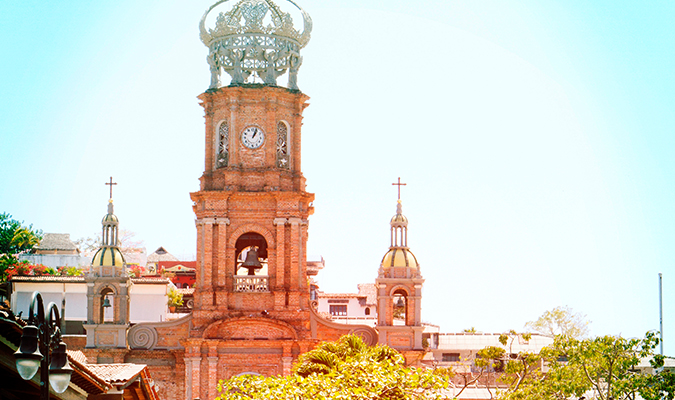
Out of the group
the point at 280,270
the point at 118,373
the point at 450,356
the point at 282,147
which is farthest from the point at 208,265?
the point at 450,356

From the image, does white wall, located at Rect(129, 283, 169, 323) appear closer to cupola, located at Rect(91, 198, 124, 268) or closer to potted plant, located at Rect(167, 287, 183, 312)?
potted plant, located at Rect(167, 287, 183, 312)

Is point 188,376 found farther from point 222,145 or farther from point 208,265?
point 222,145

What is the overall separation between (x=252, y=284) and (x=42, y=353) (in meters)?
35.0

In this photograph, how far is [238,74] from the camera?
53.4m

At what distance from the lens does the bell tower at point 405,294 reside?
52.7 meters

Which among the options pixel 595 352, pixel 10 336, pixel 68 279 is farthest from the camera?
pixel 68 279

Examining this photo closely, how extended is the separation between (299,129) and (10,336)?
1443 inches

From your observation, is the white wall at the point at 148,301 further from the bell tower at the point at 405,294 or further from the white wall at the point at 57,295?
the bell tower at the point at 405,294

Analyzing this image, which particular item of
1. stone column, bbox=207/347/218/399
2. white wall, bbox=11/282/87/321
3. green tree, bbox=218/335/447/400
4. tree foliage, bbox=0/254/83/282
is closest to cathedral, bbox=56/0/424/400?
stone column, bbox=207/347/218/399

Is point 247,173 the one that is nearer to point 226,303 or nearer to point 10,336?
point 226,303

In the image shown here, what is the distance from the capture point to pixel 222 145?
53.6 m

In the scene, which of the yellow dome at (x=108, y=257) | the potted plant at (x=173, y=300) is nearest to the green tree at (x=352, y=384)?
the yellow dome at (x=108, y=257)

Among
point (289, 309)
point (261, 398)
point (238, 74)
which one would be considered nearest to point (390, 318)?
point (289, 309)

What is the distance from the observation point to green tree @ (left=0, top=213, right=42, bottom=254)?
123 meters
